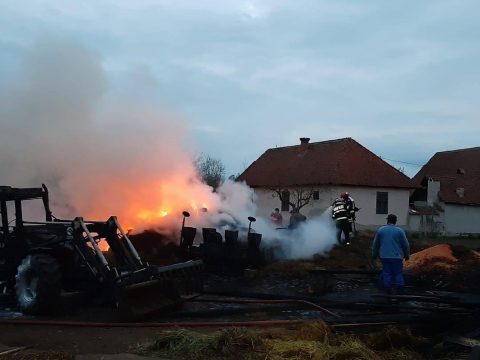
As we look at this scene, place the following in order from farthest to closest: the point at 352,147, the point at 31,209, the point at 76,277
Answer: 1. the point at 352,147
2. the point at 31,209
3. the point at 76,277

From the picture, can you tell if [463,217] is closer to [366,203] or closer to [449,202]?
[449,202]

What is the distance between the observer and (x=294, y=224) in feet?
62.8

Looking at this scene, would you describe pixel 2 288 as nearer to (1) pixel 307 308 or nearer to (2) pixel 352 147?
(1) pixel 307 308

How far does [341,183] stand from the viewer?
37.8 meters

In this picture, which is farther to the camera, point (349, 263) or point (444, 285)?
point (349, 263)

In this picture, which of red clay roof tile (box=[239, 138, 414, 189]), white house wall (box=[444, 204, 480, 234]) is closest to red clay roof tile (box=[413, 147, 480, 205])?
white house wall (box=[444, 204, 480, 234])

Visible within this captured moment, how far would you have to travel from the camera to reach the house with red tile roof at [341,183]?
3844cm

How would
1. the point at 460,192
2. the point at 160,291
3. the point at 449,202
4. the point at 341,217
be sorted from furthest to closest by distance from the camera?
the point at 460,192, the point at 449,202, the point at 341,217, the point at 160,291

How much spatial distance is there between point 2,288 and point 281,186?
29867 millimetres

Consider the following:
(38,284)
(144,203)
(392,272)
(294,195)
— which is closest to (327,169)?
(294,195)

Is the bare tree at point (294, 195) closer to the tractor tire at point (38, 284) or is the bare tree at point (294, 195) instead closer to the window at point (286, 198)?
the window at point (286, 198)

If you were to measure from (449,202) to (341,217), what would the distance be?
1009 inches

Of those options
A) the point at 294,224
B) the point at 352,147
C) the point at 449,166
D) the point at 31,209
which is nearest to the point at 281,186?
the point at 352,147

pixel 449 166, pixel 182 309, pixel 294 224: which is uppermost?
pixel 449 166
